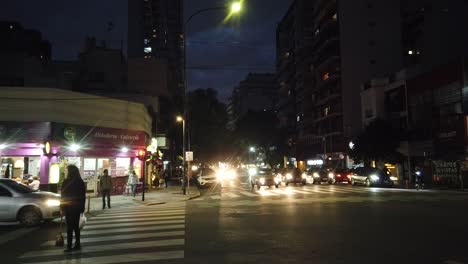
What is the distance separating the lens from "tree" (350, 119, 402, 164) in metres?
46.2

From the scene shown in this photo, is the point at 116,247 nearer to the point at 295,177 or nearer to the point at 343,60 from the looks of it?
the point at 295,177

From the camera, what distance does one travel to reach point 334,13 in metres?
67.6

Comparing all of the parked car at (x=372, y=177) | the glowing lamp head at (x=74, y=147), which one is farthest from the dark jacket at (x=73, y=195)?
the parked car at (x=372, y=177)

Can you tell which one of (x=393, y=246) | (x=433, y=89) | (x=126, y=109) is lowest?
(x=393, y=246)

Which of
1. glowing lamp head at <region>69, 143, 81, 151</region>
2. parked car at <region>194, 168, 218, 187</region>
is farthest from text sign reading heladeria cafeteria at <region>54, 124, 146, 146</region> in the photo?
parked car at <region>194, 168, 218, 187</region>

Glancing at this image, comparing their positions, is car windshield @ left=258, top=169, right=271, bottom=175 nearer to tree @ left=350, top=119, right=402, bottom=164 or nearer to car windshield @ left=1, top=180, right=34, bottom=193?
tree @ left=350, top=119, right=402, bottom=164

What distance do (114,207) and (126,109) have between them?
34.3ft

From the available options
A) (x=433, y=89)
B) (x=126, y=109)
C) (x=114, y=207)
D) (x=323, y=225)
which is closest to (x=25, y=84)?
(x=126, y=109)

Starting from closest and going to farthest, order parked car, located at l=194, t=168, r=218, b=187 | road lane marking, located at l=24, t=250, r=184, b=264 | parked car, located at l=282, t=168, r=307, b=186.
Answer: road lane marking, located at l=24, t=250, r=184, b=264 → parked car, located at l=194, t=168, r=218, b=187 → parked car, located at l=282, t=168, r=307, b=186

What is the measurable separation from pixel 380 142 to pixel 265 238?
3835 centimetres

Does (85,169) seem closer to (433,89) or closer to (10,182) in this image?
(10,182)

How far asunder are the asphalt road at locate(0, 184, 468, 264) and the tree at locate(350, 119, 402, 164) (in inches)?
1192

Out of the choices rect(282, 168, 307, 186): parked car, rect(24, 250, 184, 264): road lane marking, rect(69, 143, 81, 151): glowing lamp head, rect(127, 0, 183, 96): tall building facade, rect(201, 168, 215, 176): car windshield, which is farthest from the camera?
rect(127, 0, 183, 96): tall building facade

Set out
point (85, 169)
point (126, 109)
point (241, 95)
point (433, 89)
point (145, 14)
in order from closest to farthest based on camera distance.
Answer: point (85, 169), point (126, 109), point (433, 89), point (145, 14), point (241, 95)
